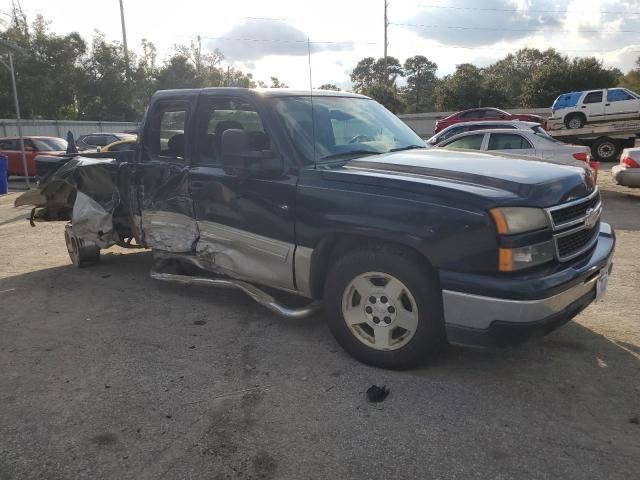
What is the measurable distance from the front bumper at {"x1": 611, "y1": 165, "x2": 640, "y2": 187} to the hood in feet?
25.5

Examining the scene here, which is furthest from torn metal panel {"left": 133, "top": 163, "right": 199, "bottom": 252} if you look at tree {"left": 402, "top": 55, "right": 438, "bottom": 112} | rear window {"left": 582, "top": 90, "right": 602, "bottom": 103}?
tree {"left": 402, "top": 55, "right": 438, "bottom": 112}

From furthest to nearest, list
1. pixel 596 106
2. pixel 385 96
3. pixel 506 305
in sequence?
1. pixel 385 96
2. pixel 596 106
3. pixel 506 305

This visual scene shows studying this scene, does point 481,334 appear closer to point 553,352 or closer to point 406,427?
point 406,427

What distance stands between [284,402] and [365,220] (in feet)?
4.02

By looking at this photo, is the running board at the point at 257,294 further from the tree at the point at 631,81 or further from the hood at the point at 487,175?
the tree at the point at 631,81

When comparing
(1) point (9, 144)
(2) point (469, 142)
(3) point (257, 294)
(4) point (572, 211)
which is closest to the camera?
(4) point (572, 211)

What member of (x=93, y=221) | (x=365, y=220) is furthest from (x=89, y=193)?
(x=365, y=220)

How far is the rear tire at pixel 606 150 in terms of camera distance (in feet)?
55.5

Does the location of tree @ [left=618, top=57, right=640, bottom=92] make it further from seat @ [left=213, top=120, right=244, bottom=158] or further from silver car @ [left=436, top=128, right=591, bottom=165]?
seat @ [left=213, top=120, right=244, bottom=158]

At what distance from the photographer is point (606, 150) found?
17.1 metres

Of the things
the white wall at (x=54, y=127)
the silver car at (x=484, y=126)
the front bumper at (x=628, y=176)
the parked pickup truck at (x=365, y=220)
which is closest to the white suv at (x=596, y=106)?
the silver car at (x=484, y=126)

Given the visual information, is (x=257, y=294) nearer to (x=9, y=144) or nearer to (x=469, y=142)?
(x=469, y=142)

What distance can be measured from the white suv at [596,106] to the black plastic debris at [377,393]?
65.5ft

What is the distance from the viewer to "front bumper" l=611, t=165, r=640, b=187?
34.2 feet
